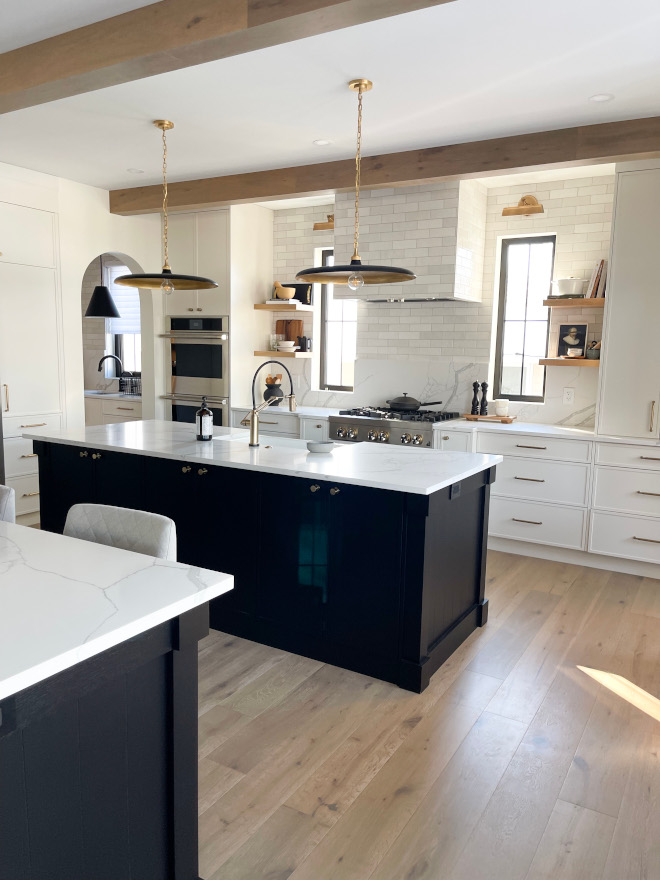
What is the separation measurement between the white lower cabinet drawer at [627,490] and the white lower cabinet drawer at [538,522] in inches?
7.2

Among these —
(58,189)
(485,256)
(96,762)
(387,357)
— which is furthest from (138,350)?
(96,762)

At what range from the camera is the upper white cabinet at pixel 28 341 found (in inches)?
201

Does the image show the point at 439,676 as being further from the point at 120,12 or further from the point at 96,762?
the point at 120,12

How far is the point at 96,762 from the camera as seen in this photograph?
57.5 inches

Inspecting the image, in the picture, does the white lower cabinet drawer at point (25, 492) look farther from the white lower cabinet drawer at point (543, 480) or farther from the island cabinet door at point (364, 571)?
the white lower cabinet drawer at point (543, 480)

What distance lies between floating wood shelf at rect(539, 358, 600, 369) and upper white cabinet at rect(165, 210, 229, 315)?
9.19 ft

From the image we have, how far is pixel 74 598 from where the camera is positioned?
154cm

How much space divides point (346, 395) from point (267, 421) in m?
0.81

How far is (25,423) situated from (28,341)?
65 cm

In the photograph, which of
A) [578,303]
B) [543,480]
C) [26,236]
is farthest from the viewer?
[26,236]

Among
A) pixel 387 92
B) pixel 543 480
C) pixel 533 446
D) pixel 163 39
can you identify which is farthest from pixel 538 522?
pixel 163 39

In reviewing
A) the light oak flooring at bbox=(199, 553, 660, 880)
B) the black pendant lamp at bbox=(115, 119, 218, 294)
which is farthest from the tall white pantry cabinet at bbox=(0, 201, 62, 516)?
the light oak flooring at bbox=(199, 553, 660, 880)

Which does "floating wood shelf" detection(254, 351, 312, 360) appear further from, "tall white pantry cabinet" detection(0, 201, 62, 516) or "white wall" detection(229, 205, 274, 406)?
"tall white pantry cabinet" detection(0, 201, 62, 516)

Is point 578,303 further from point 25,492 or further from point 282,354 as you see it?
point 25,492
